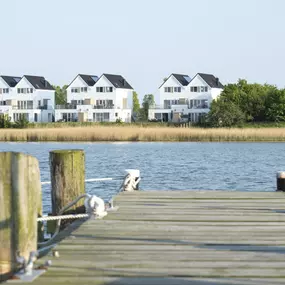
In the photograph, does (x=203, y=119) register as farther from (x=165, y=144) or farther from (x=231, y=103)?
(x=165, y=144)

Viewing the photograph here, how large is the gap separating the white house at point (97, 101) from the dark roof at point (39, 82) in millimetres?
3772

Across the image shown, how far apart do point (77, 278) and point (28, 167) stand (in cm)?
91

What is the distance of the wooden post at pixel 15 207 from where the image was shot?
202 inches

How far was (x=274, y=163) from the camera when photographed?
30.4 meters

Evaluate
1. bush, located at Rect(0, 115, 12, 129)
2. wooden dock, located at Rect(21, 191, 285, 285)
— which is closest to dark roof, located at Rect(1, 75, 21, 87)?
bush, located at Rect(0, 115, 12, 129)

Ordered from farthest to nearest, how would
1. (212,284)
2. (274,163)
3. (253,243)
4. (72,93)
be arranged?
(72,93) → (274,163) → (253,243) → (212,284)

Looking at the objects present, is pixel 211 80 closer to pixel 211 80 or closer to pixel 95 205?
pixel 211 80

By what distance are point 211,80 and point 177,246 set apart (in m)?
82.9

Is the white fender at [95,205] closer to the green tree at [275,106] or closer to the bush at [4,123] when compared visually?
the bush at [4,123]

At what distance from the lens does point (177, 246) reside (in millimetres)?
6188

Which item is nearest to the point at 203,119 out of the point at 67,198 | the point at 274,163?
the point at 274,163

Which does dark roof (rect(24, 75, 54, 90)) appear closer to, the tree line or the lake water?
the tree line

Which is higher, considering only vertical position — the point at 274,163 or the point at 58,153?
the point at 58,153

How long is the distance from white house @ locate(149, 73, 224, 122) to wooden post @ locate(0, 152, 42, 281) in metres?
78.6
